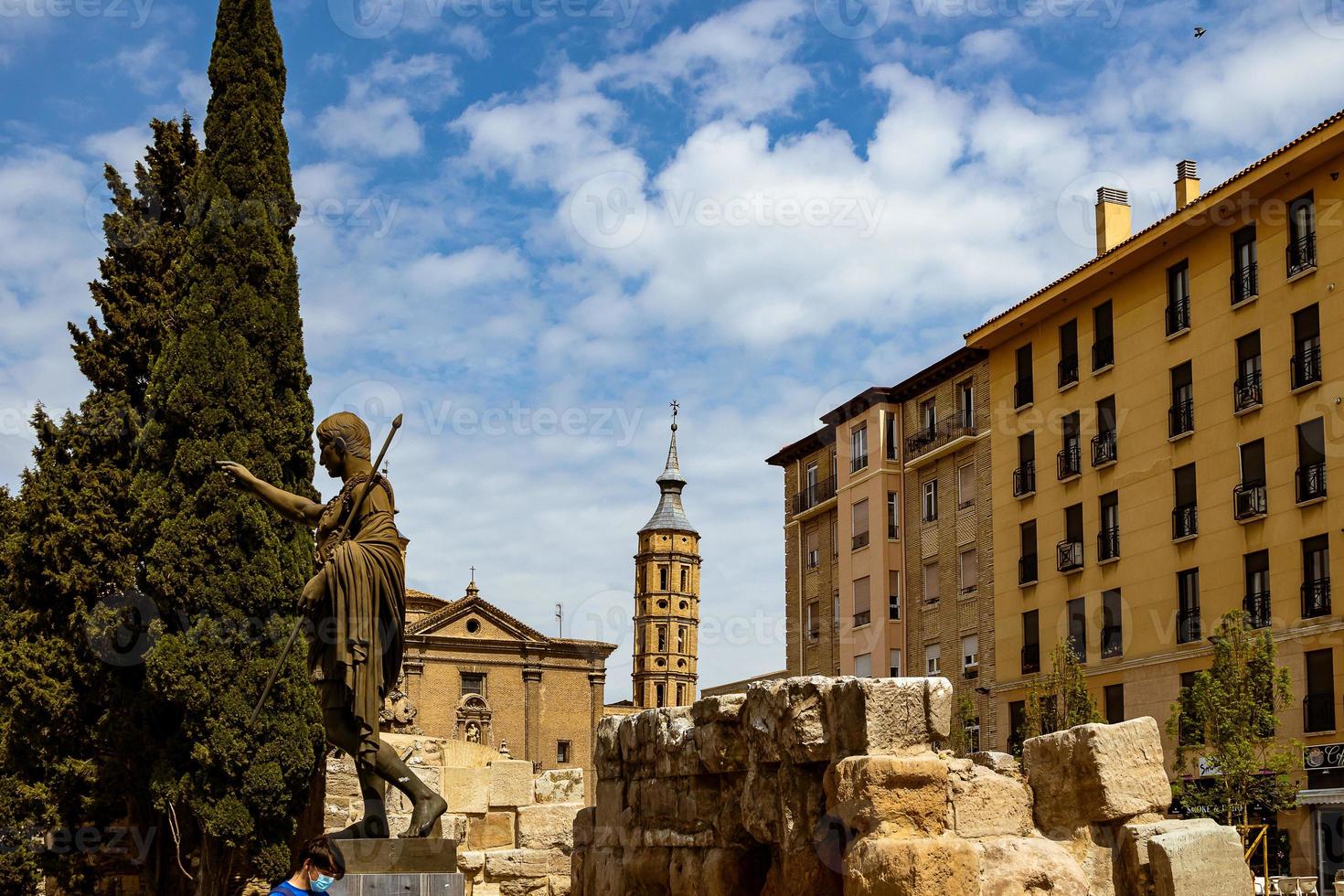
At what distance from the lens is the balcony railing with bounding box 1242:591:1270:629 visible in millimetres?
28109

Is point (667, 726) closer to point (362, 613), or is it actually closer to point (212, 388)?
point (362, 613)

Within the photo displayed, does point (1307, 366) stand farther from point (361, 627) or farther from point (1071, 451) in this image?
point (361, 627)

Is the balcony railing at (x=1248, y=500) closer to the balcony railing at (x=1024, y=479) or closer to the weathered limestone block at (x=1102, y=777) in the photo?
the balcony railing at (x=1024, y=479)

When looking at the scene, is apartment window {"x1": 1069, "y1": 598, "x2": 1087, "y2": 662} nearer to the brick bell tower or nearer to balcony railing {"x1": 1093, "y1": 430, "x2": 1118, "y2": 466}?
balcony railing {"x1": 1093, "y1": 430, "x2": 1118, "y2": 466}

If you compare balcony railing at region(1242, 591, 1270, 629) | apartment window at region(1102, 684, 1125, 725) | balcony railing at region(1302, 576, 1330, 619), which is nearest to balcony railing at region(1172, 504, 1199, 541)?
balcony railing at region(1242, 591, 1270, 629)

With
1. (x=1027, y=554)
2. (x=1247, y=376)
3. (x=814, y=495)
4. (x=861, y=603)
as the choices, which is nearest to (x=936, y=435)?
(x=861, y=603)

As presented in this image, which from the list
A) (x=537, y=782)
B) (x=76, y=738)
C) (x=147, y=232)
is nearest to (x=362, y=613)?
(x=537, y=782)

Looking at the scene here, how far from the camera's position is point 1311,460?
27422 millimetres

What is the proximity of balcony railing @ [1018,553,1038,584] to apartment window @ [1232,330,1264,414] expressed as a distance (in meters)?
7.73

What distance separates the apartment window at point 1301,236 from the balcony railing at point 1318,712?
780 cm

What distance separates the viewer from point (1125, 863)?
800cm

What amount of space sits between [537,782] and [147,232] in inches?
378

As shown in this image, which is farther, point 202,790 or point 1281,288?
point 1281,288

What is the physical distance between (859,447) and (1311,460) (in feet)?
58.0
